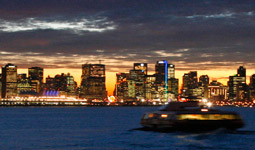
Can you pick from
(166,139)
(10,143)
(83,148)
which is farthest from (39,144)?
(166,139)

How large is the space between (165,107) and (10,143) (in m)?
16.5

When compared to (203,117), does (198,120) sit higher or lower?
lower

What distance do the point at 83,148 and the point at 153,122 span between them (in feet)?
40.8

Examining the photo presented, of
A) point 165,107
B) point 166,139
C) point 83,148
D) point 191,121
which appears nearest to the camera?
point 83,148

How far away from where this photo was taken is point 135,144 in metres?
45.2

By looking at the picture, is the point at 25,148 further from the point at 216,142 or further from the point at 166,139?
the point at 216,142

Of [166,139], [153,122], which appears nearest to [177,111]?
[153,122]

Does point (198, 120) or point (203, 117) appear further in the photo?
point (203, 117)

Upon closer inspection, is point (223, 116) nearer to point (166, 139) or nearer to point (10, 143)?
point (166, 139)

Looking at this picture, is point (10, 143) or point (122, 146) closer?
point (122, 146)

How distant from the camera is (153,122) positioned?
5434 cm

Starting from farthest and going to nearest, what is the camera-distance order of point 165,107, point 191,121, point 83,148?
point 165,107 < point 191,121 < point 83,148

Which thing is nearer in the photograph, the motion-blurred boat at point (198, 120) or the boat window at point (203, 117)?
the motion-blurred boat at point (198, 120)

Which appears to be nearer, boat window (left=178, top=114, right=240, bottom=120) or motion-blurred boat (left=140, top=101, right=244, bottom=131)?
motion-blurred boat (left=140, top=101, right=244, bottom=131)
